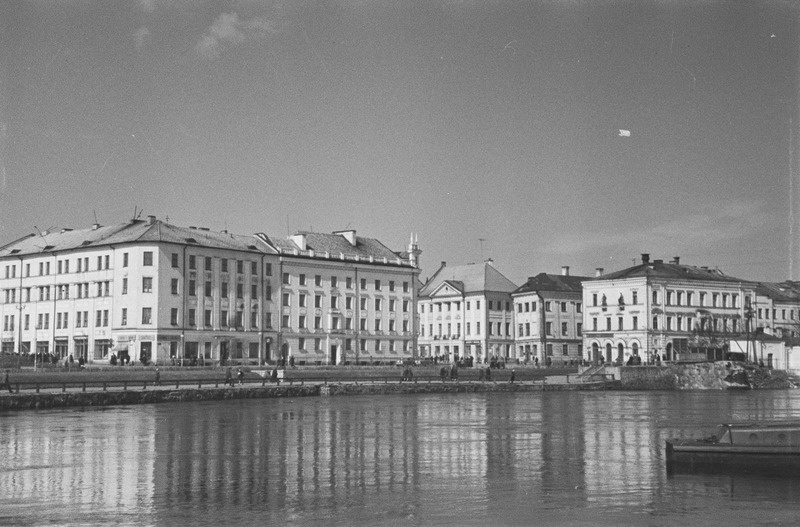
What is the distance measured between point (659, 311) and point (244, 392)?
6458 centimetres

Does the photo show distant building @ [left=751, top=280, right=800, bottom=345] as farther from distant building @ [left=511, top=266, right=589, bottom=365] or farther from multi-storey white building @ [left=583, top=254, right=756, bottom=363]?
distant building @ [left=511, top=266, right=589, bottom=365]

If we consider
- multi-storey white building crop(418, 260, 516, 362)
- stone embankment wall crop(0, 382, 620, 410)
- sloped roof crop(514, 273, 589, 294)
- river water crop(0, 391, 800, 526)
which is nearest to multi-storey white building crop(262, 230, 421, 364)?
multi-storey white building crop(418, 260, 516, 362)

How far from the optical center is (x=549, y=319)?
133250mm

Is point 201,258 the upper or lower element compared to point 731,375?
upper

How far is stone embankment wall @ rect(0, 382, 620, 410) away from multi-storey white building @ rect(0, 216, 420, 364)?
2258 cm

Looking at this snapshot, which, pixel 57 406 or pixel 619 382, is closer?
pixel 57 406

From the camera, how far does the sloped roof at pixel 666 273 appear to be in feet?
402

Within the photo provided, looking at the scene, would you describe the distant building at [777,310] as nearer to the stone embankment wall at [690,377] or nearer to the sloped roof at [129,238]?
the stone embankment wall at [690,377]

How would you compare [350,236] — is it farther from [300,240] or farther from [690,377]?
[690,377]

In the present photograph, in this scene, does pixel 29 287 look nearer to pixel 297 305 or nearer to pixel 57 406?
pixel 297 305

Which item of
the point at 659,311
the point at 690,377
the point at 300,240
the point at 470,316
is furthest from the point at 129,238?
the point at 659,311

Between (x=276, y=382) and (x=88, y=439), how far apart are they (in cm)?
3989

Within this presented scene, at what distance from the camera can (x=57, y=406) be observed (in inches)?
2382

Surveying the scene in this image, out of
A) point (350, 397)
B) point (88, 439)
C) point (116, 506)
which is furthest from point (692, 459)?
point (350, 397)
